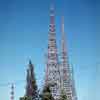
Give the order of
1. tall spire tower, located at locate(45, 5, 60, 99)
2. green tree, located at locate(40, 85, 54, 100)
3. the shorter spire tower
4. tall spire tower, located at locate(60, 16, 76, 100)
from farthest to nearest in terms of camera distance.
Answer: tall spire tower, located at locate(60, 16, 76, 100) → tall spire tower, located at locate(45, 5, 60, 99) → the shorter spire tower → green tree, located at locate(40, 85, 54, 100)

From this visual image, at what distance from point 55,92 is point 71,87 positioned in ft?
94.8

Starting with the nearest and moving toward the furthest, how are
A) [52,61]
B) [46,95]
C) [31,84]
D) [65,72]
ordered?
[46,95] → [31,84] → [52,61] → [65,72]

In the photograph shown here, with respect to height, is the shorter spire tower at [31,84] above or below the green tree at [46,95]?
above

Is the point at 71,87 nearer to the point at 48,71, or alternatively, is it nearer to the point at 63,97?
the point at 48,71

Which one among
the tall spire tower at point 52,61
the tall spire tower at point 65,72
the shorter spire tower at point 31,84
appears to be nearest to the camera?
the shorter spire tower at point 31,84

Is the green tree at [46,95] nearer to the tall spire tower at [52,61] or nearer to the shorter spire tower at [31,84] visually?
the shorter spire tower at [31,84]

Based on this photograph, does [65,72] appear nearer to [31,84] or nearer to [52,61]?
[52,61]

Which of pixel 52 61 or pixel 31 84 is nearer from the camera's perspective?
pixel 31 84

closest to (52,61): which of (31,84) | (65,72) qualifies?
(65,72)

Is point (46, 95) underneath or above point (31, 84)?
underneath

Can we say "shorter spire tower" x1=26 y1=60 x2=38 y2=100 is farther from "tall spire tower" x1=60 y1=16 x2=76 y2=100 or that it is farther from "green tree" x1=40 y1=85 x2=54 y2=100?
"tall spire tower" x1=60 y1=16 x2=76 y2=100

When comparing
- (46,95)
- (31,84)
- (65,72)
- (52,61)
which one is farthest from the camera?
(65,72)

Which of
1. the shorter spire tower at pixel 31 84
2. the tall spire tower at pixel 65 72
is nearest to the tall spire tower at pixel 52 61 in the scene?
the tall spire tower at pixel 65 72

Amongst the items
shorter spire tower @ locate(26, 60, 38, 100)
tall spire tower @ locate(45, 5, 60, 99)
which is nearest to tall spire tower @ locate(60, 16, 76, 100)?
tall spire tower @ locate(45, 5, 60, 99)
